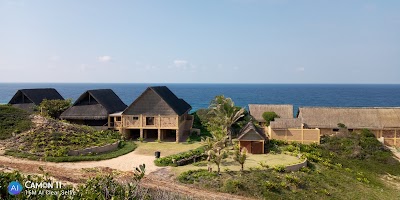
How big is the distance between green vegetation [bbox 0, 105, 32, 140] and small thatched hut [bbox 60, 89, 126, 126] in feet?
13.7

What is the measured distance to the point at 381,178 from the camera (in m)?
24.7

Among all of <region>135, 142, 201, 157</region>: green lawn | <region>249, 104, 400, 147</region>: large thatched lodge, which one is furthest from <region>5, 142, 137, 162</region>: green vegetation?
<region>249, 104, 400, 147</region>: large thatched lodge

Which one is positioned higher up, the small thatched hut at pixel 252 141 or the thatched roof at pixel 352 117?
the thatched roof at pixel 352 117

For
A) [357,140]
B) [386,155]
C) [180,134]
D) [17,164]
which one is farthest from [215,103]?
[17,164]

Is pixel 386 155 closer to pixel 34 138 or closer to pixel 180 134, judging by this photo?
pixel 180 134

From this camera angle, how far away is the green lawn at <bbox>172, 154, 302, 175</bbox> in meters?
22.7

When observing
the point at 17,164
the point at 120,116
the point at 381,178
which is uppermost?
the point at 120,116

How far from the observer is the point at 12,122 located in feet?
94.4

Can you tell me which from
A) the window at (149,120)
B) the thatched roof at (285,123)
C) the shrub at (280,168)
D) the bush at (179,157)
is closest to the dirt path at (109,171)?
the bush at (179,157)

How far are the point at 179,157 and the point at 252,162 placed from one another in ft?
17.4

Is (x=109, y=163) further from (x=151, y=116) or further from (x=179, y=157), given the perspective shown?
(x=151, y=116)

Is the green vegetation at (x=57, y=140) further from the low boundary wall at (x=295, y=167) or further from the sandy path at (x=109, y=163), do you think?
the low boundary wall at (x=295, y=167)

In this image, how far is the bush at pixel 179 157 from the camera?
76.5 feet

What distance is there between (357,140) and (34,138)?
2792 centimetres
